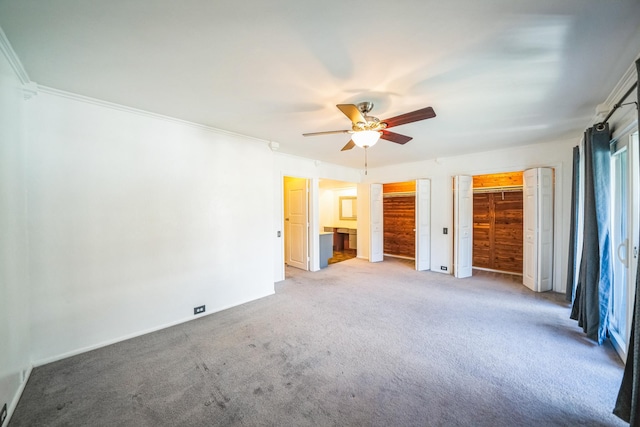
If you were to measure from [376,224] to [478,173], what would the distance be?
2551 mm

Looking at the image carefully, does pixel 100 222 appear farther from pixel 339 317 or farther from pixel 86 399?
pixel 339 317

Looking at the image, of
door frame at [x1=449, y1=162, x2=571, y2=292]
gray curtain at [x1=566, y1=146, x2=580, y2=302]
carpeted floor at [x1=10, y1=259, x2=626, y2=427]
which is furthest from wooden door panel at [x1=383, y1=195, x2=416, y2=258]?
carpeted floor at [x1=10, y1=259, x2=626, y2=427]

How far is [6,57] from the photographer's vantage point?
1720 mm

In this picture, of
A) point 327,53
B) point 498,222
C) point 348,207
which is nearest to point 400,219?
point 348,207

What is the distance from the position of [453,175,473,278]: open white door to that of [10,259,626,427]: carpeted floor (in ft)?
5.24

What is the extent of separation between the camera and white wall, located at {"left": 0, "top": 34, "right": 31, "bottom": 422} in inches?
65.6

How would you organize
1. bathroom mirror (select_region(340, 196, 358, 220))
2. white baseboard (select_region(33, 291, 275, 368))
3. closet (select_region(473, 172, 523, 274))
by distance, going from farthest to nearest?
bathroom mirror (select_region(340, 196, 358, 220)) → closet (select_region(473, 172, 523, 274)) → white baseboard (select_region(33, 291, 275, 368))

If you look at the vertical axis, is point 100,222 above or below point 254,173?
below

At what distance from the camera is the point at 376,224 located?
647cm

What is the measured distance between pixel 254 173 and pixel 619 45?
3.80m

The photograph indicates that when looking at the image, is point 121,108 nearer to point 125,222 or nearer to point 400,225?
point 125,222

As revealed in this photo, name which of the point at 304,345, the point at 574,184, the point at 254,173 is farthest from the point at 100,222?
the point at 574,184

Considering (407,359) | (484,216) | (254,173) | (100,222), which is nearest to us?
(407,359)

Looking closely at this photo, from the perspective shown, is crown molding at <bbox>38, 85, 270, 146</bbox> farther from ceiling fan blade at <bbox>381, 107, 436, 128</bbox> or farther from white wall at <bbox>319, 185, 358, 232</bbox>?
white wall at <bbox>319, 185, 358, 232</bbox>
